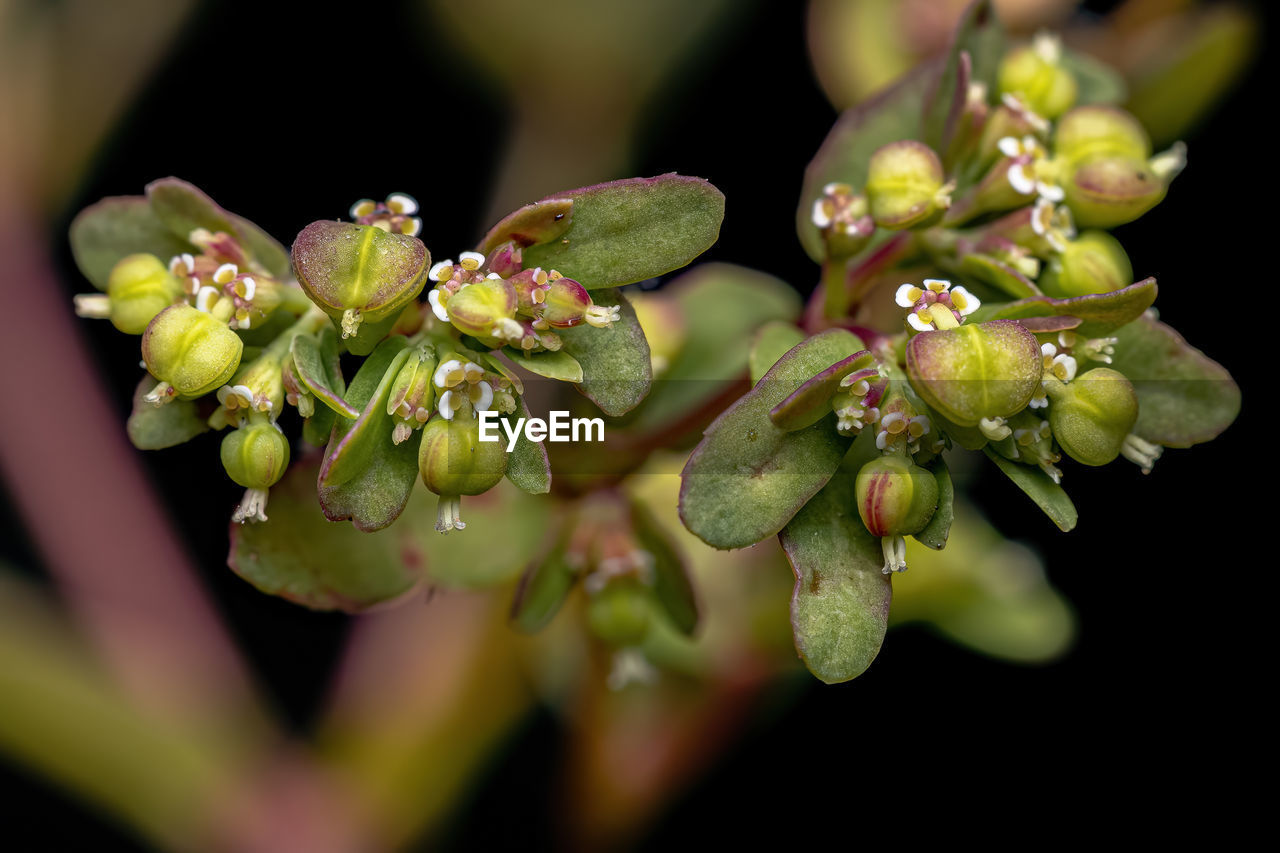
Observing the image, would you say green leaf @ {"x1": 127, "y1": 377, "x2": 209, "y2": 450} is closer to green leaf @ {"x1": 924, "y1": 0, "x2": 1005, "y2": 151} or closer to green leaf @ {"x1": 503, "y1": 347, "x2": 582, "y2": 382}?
green leaf @ {"x1": 503, "y1": 347, "x2": 582, "y2": 382}

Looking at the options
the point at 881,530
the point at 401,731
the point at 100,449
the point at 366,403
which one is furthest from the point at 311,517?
the point at 100,449

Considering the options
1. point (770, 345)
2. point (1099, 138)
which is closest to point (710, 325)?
point (770, 345)

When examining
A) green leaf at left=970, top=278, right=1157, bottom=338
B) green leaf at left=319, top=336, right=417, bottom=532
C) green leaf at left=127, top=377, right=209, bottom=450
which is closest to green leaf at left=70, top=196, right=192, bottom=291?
green leaf at left=127, top=377, right=209, bottom=450

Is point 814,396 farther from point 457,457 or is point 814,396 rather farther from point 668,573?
point 668,573

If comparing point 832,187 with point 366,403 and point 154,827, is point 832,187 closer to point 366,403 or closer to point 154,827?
point 366,403

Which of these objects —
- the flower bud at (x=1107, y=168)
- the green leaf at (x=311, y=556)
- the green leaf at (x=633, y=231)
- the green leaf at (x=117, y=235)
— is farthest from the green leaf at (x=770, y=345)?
the green leaf at (x=117, y=235)

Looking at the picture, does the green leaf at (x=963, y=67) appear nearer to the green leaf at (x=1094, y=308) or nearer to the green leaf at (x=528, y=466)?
the green leaf at (x=1094, y=308)
